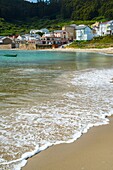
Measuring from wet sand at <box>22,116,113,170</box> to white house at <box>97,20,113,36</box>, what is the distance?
10507 centimetres

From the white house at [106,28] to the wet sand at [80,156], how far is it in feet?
345

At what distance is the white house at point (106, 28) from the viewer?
10488 cm

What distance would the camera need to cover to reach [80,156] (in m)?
4.64

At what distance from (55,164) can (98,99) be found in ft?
→ 18.5

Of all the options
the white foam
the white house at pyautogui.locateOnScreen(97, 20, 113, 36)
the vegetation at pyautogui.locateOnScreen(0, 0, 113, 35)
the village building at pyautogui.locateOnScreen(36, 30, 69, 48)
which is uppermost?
the vegetation at pyautogui.locateOnScreen(0, 0, 113, 35)

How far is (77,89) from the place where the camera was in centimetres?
1177

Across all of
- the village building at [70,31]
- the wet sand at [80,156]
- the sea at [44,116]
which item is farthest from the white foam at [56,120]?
the village building at [70,31]

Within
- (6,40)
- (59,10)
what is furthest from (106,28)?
(59,10)

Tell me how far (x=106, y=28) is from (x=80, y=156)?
10782cm

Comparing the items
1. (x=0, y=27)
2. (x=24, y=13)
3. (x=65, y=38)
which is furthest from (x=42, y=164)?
(x=24, y=13)

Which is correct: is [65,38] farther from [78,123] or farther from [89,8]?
[78,123]

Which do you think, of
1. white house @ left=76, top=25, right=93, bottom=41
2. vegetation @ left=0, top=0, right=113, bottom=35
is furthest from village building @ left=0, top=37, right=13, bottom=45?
white house @ left=76, top=25, right=93, bottom=41

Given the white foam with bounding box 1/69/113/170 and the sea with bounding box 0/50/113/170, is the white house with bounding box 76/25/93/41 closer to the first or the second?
the sea with bounding box 0/50/113/170

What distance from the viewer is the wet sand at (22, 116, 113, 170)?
4242 mm
